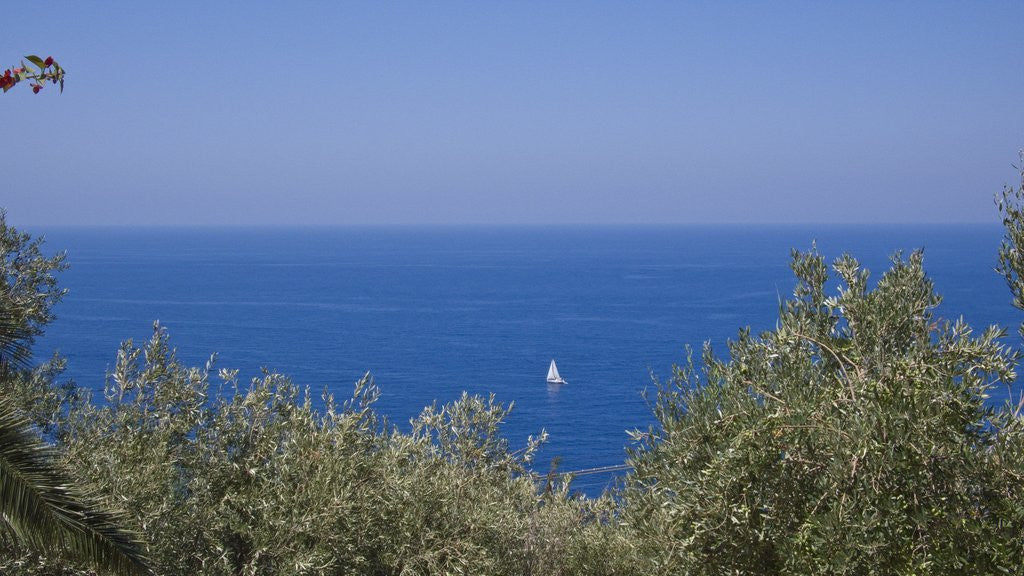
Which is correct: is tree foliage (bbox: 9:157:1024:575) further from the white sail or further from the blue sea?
the white sail

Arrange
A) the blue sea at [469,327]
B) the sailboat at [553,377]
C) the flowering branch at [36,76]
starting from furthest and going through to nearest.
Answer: the sailboat at [553,377] < the blue sea at [469,327] < the flowering branch at [36,76]

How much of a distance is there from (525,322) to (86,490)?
109m

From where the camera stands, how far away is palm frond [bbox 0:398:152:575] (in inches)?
250

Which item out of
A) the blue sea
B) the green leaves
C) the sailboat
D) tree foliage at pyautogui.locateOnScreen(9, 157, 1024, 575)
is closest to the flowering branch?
the green leaves

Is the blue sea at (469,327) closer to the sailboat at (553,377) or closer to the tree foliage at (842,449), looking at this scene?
the sailboat at (553,377)

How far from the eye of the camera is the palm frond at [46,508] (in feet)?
20.8

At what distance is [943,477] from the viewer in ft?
24.4

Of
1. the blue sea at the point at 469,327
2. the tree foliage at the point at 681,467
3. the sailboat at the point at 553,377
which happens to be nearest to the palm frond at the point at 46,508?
the tree foliage at the point at 681,467

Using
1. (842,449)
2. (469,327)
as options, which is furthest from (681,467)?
(469,327)

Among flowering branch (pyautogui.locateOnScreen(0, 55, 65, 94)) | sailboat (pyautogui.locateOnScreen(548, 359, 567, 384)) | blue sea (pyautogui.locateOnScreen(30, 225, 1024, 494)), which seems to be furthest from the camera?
sailboat (pyautogui.locateOnScreen(548, 359, 567, 384))

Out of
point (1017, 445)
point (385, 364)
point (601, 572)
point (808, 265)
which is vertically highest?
point (808, 265)

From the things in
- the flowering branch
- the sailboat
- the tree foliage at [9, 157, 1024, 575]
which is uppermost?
the flowering branch

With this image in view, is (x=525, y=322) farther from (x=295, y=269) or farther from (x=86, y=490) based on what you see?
(x=86, y=490)

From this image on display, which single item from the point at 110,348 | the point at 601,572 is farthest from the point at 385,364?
the point at 601,572
